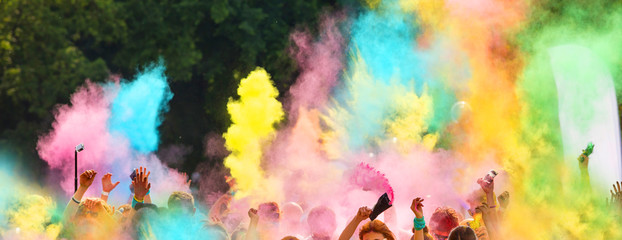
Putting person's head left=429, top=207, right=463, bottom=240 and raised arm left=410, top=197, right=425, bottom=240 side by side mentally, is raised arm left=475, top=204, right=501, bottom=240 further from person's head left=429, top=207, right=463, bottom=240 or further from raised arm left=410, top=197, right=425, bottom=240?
raised arm left=410, top=197, right=425, bottom=240

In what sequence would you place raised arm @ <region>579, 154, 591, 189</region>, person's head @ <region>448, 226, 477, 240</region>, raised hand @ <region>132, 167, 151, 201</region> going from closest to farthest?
person's head @ <region>448, 226, 477, 240</region>
raised hand @ <region>132, 167, 151, 201</region>
raised arm @ <region>579, 154, 591, 189</region>

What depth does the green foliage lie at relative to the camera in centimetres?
2223

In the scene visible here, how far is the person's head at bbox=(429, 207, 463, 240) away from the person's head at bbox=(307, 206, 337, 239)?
0.82m

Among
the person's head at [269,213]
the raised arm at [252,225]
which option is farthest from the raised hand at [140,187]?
the person's head at [269,213]

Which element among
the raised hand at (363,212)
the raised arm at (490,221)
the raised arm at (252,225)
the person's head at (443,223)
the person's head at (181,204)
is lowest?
the raised hand at (363,212)

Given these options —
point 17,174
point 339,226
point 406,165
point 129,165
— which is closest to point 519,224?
point 339,226

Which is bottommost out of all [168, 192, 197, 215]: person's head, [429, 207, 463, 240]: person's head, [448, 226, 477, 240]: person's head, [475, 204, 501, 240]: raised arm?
[448, 226, 477, 240]: person's head

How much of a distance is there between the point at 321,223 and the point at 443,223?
97 centimetres

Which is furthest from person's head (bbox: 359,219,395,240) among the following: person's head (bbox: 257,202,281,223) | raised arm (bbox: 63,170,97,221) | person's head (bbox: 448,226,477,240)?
raised arm (bbox: 63,170,97,221)

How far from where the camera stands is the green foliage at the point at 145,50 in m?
22.2

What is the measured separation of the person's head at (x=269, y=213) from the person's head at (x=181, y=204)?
63cm

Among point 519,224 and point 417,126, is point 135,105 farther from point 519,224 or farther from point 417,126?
point 519,224

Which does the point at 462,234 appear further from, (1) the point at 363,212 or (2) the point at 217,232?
(2) the point at 217,232

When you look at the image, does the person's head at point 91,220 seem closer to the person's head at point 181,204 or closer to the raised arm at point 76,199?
the raised arm at point 76,199
